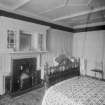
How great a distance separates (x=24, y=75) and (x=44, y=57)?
3.66 feet

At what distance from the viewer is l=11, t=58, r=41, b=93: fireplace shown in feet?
10.4

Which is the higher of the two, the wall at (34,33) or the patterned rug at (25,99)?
the wall at (34,33)

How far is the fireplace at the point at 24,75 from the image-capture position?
3164 millimetres

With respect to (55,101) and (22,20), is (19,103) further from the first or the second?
(22,20)

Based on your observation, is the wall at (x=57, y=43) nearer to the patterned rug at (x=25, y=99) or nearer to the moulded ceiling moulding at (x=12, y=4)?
the patterned rug at (x=25, y=99)

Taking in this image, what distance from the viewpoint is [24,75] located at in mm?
3502

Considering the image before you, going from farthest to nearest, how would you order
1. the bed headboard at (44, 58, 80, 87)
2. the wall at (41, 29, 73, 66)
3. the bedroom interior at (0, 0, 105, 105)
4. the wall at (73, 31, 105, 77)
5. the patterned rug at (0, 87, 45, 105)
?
the wall at (73, 31, 105, 77), the wall at (41, 29, 73, 66), the patterned rug at (0, 87, 45, 105), the bed headboard at (44, 58, 80, 87), the bedroom interior at (0, 0, 105, 105)

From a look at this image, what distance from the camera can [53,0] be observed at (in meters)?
2.63

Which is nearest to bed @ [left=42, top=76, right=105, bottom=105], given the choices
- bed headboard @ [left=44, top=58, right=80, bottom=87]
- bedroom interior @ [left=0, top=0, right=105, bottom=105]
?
bedroom interior @ [left=0, top=0, right=105, bottom=105]

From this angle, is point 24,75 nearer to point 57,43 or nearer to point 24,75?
point 24,75

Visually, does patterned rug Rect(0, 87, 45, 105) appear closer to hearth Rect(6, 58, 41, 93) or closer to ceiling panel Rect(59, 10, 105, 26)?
hearth Rect(6, 58, 41, 93)

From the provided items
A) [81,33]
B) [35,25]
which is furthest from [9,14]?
[81,33]

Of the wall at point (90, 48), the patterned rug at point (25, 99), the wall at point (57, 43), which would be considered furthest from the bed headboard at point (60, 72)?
the wall at point (90, 48)

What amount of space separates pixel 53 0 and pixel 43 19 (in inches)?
59.3
